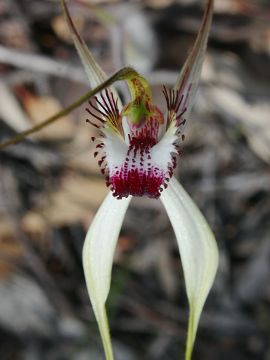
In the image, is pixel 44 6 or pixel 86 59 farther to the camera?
pixel 44 6

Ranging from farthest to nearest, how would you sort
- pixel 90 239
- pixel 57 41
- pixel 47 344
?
pixel 57 41, pixel 47 344, pixel 90 239

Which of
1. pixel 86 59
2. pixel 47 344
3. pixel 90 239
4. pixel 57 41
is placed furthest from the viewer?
pixel 57 41

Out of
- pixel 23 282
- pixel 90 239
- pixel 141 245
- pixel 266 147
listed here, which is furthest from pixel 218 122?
pixel 90 239

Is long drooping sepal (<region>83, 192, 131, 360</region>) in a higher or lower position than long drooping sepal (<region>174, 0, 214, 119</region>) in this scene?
lower

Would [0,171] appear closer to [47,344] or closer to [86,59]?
[47,344]

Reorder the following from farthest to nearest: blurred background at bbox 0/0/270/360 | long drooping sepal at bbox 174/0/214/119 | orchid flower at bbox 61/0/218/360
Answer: blurred background at bbox 0/0/270/360 < orchid flower at bbox 61/0/218/360 < long drooping sepal at bbox 174/0/214/119

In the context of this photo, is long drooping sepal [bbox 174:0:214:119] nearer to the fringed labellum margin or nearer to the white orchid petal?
the fringed labellum margin

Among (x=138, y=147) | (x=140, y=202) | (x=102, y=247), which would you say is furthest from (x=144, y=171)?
(x=140, y=202)

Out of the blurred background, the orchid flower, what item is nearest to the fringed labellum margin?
the orchid flower
